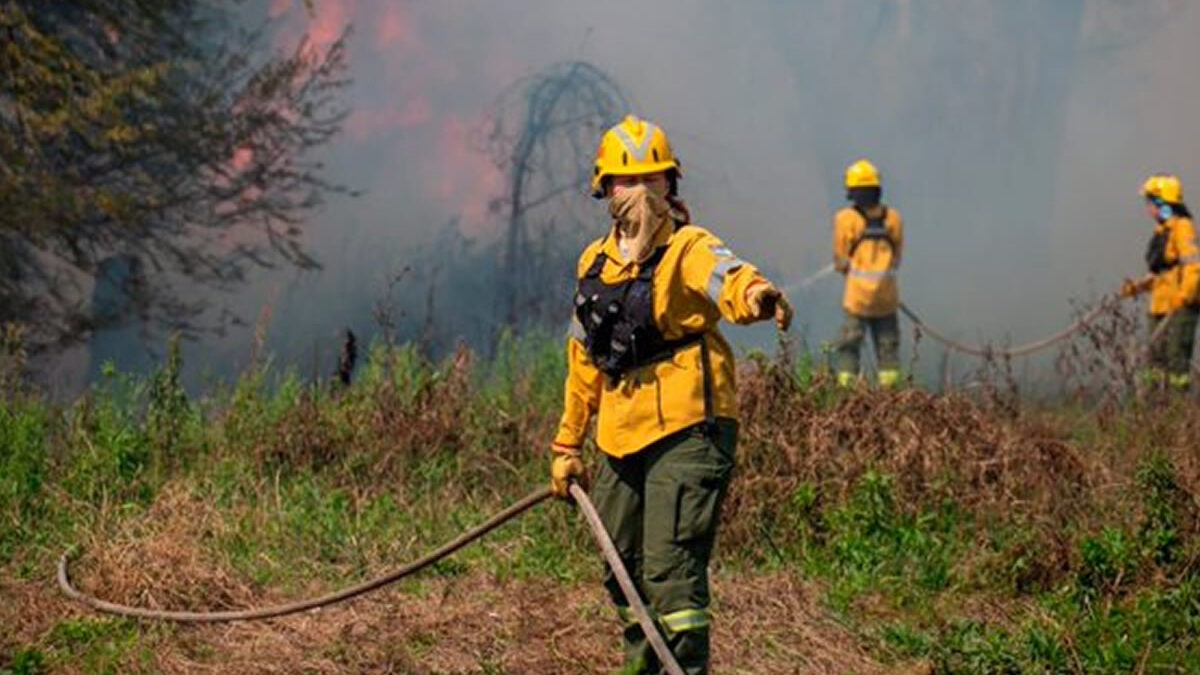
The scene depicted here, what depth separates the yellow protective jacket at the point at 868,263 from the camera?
12531 millimetres

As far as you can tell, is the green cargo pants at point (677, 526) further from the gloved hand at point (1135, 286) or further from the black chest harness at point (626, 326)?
the gloved hand at point (1135, 286)

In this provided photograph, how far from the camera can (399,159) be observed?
15.6m

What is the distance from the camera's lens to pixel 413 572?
6.02 metres

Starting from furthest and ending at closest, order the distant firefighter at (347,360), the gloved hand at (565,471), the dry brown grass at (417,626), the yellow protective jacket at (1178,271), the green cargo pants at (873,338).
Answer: the green cargo pants at (873,338)
the yellow protective jacket at (1178,271)
the distant firefighter at (347,360)
the dry brown grass at (417,626)
the gloved hand at (565,471)

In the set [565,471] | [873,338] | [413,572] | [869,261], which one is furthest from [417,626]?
[873,338]

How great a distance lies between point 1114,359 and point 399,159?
7.67m

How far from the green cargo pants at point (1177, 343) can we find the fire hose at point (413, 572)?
7.54m

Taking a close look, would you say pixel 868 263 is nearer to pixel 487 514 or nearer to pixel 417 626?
pixel 487 514

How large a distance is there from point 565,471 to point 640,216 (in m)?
0.90

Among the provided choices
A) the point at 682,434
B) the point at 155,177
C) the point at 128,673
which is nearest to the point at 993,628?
the point at 682,434

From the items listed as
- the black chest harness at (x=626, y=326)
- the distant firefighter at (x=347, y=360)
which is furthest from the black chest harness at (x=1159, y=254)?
the black chest harness at (x=626, y=326)

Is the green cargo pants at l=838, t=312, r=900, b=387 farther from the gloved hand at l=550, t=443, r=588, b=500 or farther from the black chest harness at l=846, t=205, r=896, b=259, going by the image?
the gloved hand at l=550, t=443, r=588, b=500

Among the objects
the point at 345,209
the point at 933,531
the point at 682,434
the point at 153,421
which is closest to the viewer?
the point at 682,434

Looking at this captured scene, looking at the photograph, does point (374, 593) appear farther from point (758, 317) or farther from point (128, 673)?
point (758, 317)
